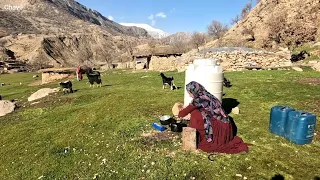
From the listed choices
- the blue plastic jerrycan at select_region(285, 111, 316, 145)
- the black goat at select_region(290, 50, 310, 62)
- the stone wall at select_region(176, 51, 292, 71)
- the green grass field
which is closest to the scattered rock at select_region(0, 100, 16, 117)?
the green grass field

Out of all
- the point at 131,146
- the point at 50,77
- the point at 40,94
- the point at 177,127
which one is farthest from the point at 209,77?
the point at 50,77

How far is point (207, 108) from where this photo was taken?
32.0 ft

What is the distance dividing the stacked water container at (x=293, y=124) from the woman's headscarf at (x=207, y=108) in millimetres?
2376

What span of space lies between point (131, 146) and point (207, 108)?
10.1 feet

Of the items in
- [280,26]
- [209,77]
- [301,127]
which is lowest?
[301,127]

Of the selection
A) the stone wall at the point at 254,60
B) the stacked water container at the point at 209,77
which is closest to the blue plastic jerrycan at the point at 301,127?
the stacked water container at the point at 209,77

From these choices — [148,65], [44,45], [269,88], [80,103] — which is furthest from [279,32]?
[44,45]

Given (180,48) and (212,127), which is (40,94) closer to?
(212,127)

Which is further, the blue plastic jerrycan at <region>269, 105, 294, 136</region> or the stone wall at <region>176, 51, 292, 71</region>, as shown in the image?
the stone wall at <region>176, 51, 292, 71</region>

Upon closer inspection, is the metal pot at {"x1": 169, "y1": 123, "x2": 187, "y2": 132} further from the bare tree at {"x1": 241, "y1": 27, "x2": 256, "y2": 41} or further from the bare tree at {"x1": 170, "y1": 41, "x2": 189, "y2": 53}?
the bare tree at {"x1": 170, "y1": 41, "x2": 189, "y2": 53}

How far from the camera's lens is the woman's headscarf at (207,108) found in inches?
372

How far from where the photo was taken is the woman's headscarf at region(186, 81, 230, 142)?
31.0ft

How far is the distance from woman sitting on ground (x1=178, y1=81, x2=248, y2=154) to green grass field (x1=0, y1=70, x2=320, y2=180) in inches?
15.1

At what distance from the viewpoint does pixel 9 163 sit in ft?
33.9
